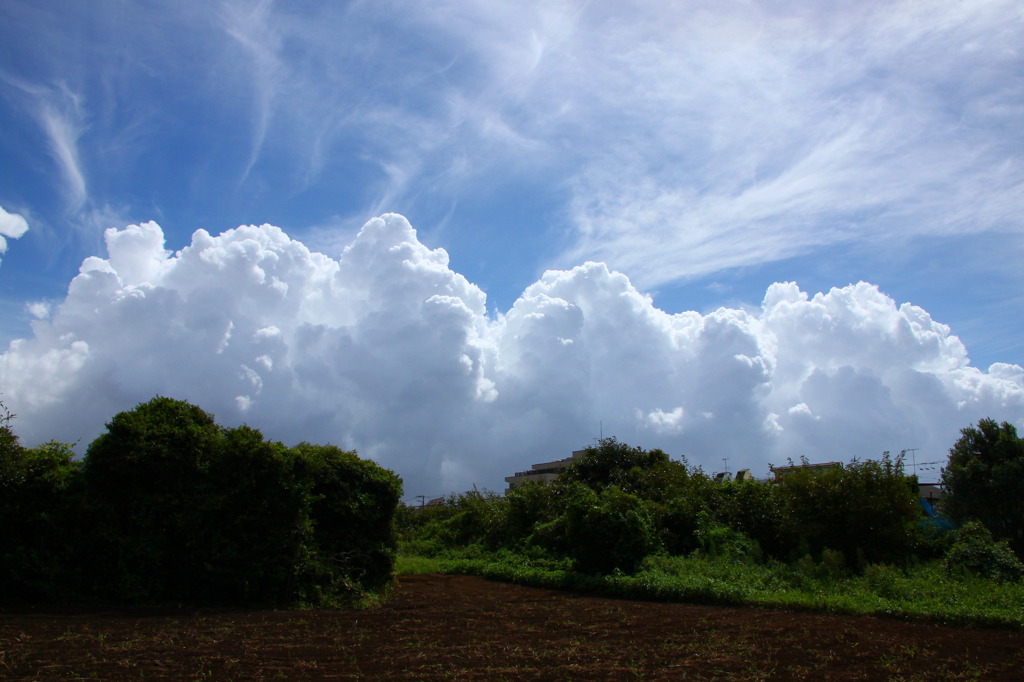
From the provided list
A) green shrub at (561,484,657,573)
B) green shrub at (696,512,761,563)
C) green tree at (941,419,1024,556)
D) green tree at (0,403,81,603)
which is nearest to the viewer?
green tree at (0,403,81,603)

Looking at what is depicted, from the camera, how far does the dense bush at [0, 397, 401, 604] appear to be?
1020cm

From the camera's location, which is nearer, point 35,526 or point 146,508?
point 35,526

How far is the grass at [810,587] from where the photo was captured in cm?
1053

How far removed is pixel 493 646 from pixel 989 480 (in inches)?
854

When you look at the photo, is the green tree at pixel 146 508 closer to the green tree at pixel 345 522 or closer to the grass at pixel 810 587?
the green tree at pixel 345 522

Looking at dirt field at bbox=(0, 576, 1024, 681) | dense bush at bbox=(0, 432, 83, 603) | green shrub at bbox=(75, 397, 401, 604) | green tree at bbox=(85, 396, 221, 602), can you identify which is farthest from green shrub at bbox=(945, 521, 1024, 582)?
dense bush at bbox=(0, 432, 83, 603)

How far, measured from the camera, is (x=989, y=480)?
22.3 metres

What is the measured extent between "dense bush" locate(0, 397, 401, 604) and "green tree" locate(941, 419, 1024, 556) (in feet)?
67.3

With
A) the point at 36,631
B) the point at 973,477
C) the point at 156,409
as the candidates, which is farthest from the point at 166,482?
the point at 973,477

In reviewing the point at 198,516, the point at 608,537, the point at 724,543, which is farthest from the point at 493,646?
the point at 724,543

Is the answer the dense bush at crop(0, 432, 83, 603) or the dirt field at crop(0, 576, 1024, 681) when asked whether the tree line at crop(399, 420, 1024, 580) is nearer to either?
the dirt field at crop(0, 576, 1024, 681)

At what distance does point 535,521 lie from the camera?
21.7 m

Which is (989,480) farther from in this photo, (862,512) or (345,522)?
(345,522)

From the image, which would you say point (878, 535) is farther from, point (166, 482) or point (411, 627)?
point (166, 482)
